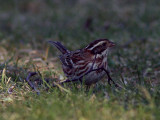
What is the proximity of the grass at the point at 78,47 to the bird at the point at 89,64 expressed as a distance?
155 millimetres

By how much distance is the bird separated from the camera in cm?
466

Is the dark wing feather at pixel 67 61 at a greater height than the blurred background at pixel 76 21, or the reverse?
the blurred background at pixel 76 21

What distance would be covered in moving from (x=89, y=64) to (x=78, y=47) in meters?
Result: 3.02

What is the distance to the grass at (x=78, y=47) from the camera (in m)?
3.57

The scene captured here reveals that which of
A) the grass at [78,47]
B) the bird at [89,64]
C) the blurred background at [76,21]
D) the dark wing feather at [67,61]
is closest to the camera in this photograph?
the grass at [78,47]

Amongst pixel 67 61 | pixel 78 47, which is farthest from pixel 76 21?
pixel 67 61

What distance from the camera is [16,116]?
3.42m

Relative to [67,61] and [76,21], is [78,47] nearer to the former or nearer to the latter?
[67,61]

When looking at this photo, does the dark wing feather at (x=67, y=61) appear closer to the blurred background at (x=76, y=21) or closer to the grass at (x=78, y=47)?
the grass at (x=78, y=47)

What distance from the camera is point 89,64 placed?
4773 mm

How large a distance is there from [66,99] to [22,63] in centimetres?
258

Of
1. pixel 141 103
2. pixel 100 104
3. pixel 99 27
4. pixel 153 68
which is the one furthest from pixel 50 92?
pixel 99 27

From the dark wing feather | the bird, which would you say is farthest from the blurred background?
the bird

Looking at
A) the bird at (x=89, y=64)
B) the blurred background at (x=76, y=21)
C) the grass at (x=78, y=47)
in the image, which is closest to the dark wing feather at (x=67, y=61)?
the bird at (x=89, y=64)
